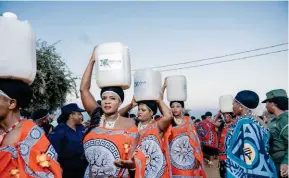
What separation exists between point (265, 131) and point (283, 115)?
66 cm

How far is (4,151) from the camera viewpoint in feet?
7.92

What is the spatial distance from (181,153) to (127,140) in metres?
2.63

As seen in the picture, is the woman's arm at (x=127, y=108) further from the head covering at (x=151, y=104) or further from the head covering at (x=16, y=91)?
the head covering at (x=16, y=91)

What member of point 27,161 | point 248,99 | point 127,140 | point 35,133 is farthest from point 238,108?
point 27,161

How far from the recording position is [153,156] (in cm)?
426

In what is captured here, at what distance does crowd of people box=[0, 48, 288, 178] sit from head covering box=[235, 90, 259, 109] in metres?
0.01

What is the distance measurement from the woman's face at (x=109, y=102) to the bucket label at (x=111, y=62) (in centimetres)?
29

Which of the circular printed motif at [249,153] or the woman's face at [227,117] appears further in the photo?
the woman's face at [227,117]

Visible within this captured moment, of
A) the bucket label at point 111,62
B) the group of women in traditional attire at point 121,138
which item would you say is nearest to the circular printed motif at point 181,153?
the group of women in traditional attire at point 121,138

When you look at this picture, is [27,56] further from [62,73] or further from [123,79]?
[62,73]

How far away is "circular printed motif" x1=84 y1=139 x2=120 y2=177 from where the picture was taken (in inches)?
132

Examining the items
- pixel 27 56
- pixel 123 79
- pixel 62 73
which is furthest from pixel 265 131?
pixel 62 73

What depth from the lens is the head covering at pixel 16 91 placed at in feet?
8.23

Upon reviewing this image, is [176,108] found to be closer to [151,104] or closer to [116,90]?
[151,104]
